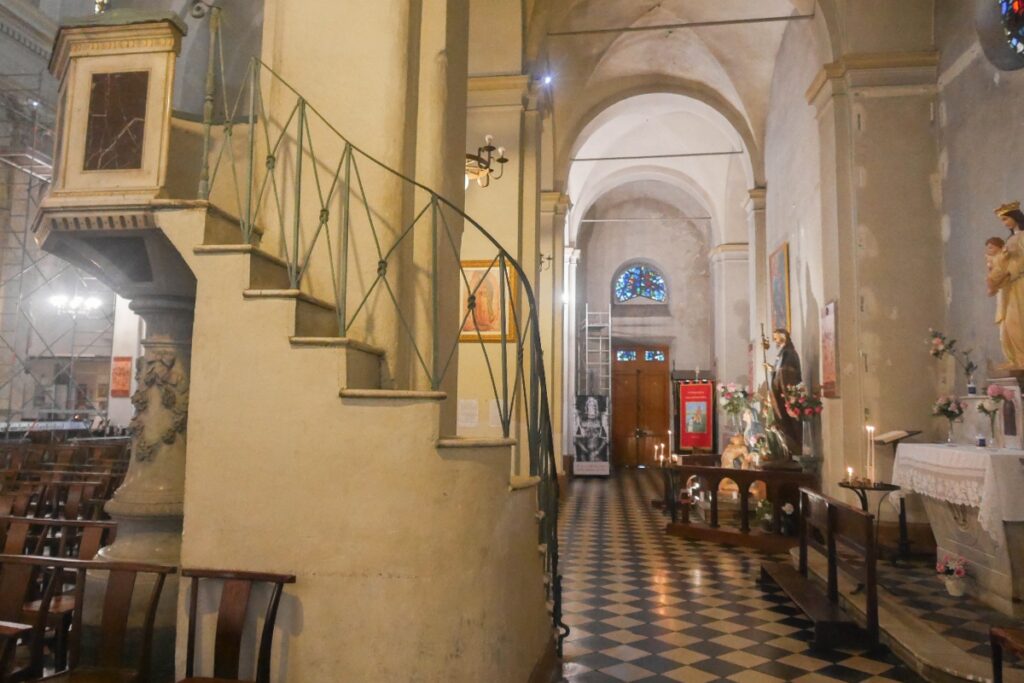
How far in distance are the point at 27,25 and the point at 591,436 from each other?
43.6ft

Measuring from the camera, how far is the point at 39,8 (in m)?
13.1

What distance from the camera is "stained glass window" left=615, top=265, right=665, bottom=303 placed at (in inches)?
831

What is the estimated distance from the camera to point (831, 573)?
5191 millimetres

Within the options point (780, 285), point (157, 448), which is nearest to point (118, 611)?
point (157, 448)

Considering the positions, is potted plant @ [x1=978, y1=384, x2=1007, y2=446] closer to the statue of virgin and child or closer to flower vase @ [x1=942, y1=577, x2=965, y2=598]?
the statue of virgin and child

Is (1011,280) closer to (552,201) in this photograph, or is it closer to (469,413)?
(469,413)

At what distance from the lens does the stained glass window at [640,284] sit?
21.1m

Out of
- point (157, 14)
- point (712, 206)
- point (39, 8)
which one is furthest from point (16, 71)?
point (712, 206)

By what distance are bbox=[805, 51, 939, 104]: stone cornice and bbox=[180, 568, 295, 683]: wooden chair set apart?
795cm

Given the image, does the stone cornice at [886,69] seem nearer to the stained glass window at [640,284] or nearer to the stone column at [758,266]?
the stone column at [758,266]

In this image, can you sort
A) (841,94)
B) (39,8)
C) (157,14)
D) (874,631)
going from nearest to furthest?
(157,14), (874,631), (841,94), (39,8)

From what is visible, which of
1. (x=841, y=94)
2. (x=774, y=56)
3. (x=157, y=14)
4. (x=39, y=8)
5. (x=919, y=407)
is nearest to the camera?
(x=157, y=14)

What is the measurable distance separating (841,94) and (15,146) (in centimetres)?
1385

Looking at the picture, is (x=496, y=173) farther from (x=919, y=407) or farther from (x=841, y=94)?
(x=919, y=407)
